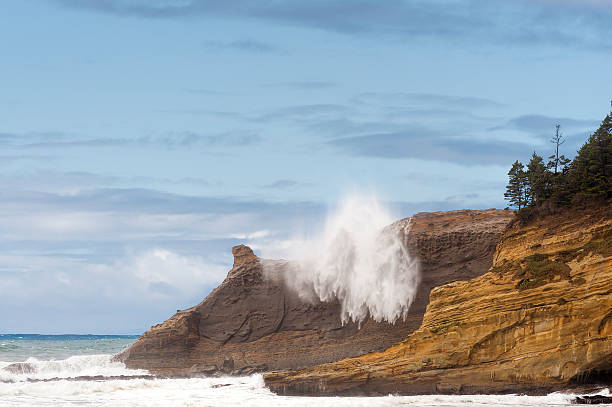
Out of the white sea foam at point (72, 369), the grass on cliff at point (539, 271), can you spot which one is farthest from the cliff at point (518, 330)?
the white sea foam at point (72, 369)

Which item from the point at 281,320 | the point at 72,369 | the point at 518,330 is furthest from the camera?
the point at 72,369

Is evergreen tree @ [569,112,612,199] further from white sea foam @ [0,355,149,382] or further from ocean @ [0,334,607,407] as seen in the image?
white sea foam @ [0,355,149,382]

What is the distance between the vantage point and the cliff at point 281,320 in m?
37.9

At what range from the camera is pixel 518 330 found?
26328mm

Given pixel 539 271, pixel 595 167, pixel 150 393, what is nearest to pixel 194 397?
pixel 150 393

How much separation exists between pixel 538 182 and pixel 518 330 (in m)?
8.18

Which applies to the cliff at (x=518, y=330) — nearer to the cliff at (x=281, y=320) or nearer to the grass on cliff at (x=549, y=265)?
the grass on cliff at (x=549, y=265)

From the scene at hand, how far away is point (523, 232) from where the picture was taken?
1183 inches

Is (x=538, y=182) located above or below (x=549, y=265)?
above

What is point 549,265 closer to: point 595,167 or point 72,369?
point 595,167

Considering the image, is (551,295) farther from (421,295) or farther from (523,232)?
(421,295)

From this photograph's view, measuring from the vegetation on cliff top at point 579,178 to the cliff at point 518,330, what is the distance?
73 cm

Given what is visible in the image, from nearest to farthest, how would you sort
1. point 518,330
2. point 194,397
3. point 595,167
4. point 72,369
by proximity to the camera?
point 518,330 < point 595,167 < point 194,397 < point 72,369

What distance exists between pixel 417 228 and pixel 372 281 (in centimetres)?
382
